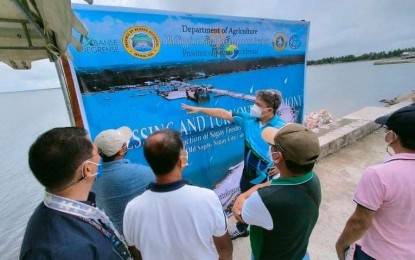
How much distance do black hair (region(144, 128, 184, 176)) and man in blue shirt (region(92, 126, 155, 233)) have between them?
1.59 ft

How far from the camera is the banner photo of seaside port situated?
7.00 feet

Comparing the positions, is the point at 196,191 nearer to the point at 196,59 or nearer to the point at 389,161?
the point at 389,161

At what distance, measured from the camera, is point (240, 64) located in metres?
Result: 3.12

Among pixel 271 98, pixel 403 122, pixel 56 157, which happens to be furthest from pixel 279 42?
pixel 56 157

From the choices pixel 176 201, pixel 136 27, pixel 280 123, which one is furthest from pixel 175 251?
pixel 136 27

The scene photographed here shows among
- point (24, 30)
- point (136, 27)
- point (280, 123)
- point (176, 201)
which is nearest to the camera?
point (176, 201)

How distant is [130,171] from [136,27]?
1.34m

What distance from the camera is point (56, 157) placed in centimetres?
103

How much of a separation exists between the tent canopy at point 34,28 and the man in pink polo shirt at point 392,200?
1833 mm

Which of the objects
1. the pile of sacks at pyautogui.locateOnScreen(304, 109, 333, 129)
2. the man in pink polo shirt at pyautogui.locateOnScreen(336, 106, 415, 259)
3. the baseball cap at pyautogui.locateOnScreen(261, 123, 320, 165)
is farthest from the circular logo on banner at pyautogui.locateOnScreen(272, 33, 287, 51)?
the pile of sacks at pyautogui.locateOnScreen(304, 109, 333, 129)

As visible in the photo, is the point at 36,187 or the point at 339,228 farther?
the point at 36,187

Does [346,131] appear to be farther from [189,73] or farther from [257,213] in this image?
A: [257,213]

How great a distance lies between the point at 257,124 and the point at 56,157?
203 cm

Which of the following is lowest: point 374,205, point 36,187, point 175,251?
point 36,187
